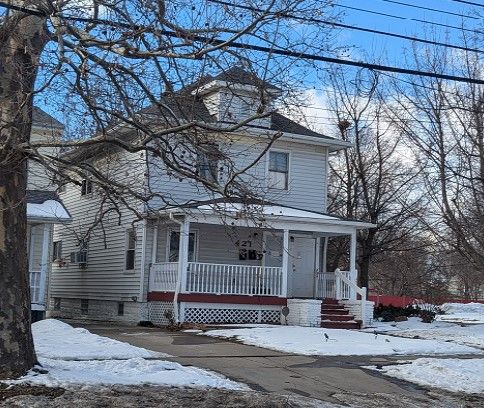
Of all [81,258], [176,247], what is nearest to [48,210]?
[176,247]

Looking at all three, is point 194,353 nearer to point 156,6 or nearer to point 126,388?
point 126,388

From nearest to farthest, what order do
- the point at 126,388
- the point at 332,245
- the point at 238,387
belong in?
the point at 126,388
the point at 238,387
the point at 332,245

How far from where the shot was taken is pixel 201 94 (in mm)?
10609

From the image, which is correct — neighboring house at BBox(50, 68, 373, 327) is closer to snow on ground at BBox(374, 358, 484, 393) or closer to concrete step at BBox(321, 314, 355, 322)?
concrete step at BBox(321, 314, 355, 322)

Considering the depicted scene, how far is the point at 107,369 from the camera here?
404 inches

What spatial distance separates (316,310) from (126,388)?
12.3m

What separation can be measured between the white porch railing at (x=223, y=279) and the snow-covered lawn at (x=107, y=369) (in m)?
7.33

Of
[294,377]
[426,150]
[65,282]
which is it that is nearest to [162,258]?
[65,282]

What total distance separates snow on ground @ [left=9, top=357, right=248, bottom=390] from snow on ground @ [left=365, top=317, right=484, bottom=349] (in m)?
9.46

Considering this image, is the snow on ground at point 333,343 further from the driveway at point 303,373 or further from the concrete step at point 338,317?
the concrete step at point 338,317

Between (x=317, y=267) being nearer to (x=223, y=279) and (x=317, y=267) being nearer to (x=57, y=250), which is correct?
(x=223, y=279)

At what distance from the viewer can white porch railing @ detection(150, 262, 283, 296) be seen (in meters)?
20.8

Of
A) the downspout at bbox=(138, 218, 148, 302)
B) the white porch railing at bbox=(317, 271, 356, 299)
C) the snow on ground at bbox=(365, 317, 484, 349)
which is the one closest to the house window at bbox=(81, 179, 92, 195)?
the downspout at bbox=(138, 218, 148, 302)

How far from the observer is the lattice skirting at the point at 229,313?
20531 mm
